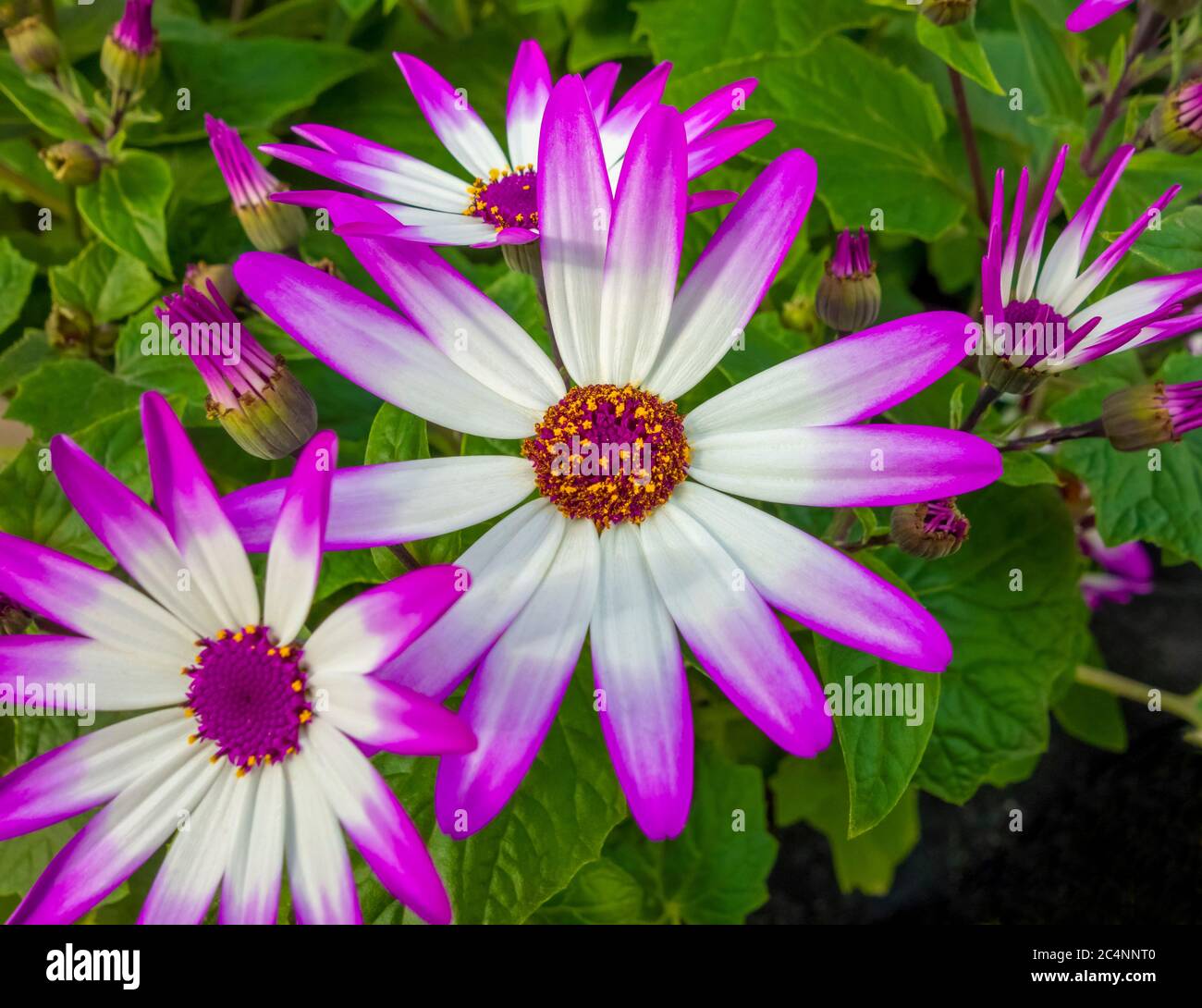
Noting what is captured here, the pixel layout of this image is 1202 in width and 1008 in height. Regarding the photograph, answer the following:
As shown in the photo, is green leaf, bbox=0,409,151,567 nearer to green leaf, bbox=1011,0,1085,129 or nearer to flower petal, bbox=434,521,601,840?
flower petal, bbox=434,521,601,840

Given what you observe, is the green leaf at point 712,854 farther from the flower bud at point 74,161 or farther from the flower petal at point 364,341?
the flower bud at point 74,161

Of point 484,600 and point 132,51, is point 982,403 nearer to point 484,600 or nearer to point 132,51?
point 484,600

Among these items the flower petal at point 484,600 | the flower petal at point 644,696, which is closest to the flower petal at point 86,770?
the flower petal at point 484,600

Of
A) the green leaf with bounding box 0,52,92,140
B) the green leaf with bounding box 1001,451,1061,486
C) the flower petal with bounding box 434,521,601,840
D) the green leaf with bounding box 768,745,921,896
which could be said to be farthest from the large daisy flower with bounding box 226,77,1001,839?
the green leaf with bounding box 768,745,921,896

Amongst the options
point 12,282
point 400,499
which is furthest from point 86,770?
point 12,282
